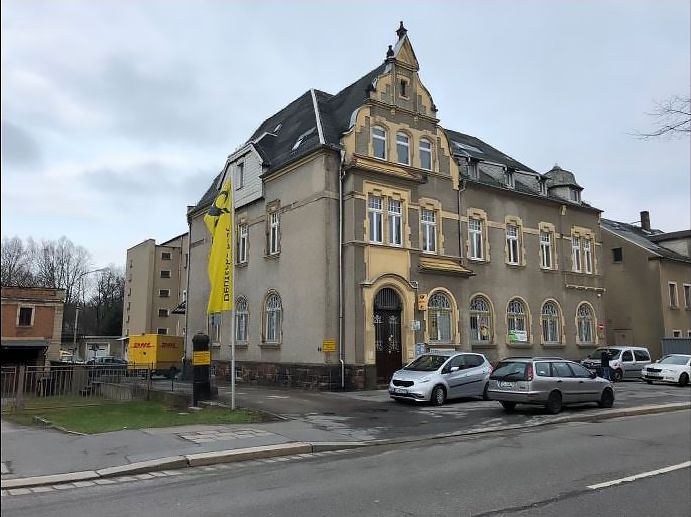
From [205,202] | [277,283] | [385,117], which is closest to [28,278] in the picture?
[205,202]

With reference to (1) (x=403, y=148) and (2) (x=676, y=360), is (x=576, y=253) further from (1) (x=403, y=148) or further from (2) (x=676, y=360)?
(1) (x=403, y=148)

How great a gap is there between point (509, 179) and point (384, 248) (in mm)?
11874

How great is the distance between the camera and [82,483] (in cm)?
894

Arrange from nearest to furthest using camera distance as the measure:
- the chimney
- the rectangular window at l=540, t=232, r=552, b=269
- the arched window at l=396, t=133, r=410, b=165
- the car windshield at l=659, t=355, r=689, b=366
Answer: the arched window at l=396, t=133, r=410, b=165 → the car windshield at l=659, t=355, r=689, b=366 → the rectangular window at l=540, t=232, r=552, b=269 → the chimney

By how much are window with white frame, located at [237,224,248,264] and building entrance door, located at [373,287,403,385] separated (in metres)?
8.79

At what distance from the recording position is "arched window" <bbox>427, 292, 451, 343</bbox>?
2619cm

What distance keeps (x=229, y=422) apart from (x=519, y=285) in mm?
20957

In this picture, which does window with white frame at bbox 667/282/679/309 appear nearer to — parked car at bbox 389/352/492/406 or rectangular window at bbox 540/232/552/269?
rectangular window at bbox 540/232/552/269

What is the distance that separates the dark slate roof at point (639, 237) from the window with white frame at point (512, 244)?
1366cm

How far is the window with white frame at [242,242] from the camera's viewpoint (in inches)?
1193

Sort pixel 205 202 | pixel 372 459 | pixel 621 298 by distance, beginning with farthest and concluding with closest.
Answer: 1. pixel 621 298
2. pixel 205 202
3. pixel 372 459

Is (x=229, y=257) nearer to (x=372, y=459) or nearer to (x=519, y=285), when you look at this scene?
(x=372, y=459)

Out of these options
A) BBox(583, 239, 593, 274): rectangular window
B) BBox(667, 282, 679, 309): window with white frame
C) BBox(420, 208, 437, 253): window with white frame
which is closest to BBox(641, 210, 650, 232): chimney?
BBox(667, 282, 679, 309): window with white frame

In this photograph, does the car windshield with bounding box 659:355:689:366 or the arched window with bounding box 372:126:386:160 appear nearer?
the arched window with bounding box 372:126:386:160
